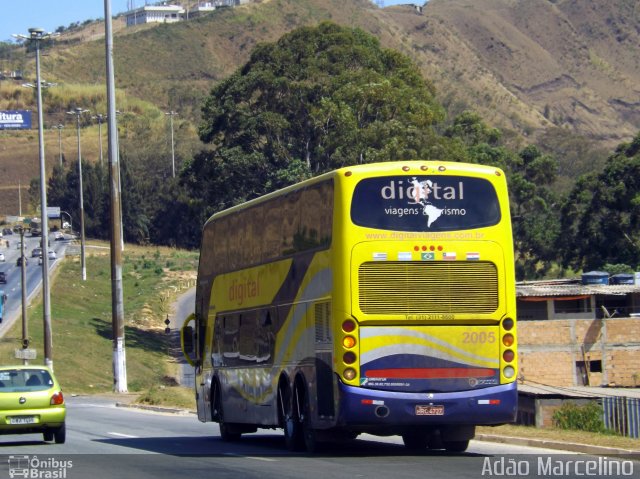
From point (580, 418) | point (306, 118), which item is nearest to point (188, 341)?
point (580, 418)

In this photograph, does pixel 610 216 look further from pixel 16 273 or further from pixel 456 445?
pixel 456 445

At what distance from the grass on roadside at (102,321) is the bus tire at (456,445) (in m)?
29.0

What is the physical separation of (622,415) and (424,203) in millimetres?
12732

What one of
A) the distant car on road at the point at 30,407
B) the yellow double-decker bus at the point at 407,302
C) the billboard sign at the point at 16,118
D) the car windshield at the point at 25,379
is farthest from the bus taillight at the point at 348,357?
the billboard sign at the point at 16,118

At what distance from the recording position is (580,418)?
2716 centimetres

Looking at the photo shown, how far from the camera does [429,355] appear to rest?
1772 cm

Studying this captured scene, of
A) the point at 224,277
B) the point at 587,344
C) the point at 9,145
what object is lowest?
the point at 587,344

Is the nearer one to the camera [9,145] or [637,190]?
[637,190]

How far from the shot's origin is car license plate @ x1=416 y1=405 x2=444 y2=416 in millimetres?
17562

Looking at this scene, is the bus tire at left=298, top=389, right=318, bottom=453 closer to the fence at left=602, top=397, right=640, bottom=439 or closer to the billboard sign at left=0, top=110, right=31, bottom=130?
the fence at left=602, top=397, right=640, bottom=439

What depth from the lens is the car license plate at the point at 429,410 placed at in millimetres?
17562

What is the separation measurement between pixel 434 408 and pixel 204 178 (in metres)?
48.0

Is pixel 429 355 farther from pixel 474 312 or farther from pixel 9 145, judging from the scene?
pixel 9 145

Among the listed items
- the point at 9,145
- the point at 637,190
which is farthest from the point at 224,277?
the point at 9,145
